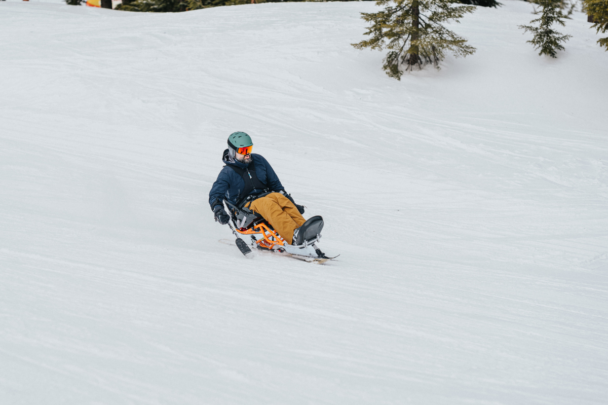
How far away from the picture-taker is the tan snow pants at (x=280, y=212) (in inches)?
195

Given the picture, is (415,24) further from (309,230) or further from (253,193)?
(309,230)

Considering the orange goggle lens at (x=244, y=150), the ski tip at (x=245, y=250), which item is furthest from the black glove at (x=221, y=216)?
the orange goggle lens at (x=244, y=150)

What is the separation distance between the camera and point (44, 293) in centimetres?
305

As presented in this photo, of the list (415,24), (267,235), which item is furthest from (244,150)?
(415,24)

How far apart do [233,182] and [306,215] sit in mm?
1861

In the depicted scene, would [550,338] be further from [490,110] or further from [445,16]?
[445,16]

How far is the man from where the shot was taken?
16.3ft

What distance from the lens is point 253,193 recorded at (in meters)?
5.46

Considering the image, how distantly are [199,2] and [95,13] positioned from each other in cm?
631

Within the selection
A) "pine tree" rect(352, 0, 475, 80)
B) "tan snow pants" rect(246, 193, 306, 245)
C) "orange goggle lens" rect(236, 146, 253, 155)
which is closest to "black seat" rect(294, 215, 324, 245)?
"tan snow pants" rect(246, 193, 306, 245)

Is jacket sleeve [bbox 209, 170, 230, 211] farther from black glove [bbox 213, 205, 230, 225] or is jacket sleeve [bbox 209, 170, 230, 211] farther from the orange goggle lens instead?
the orange goggle lens

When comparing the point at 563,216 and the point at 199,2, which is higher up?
the point at 199,2

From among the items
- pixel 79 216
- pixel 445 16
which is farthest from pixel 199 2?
pixel 79 216

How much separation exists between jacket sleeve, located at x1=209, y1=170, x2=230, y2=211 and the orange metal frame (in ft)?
1.54
